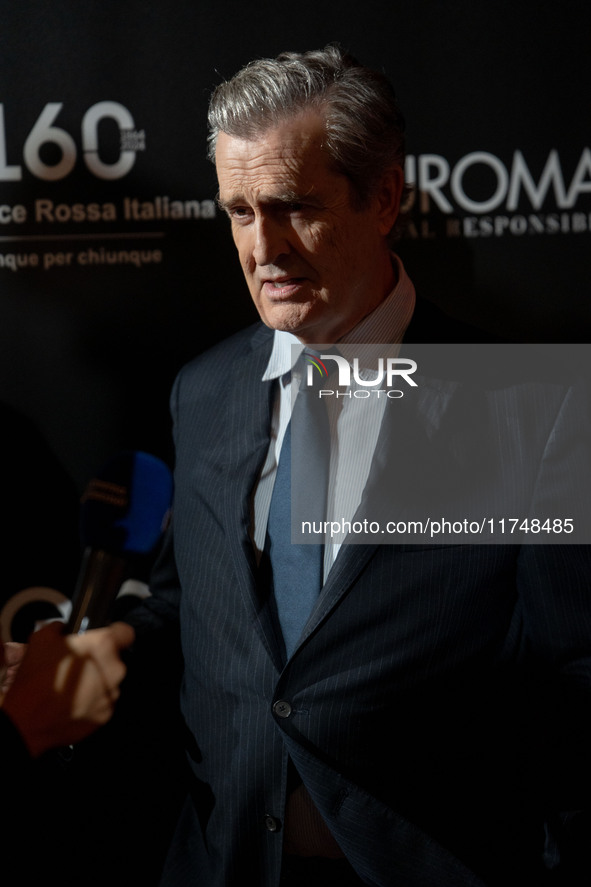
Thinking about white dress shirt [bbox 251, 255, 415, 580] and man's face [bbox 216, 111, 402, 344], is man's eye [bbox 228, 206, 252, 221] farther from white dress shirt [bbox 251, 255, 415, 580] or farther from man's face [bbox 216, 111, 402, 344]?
Answer: white dress shirt [bbox 251, 255, 415, 580]

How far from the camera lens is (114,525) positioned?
46.6 inches

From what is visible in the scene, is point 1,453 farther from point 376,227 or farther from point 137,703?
point 376,227

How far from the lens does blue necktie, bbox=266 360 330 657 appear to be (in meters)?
1.27

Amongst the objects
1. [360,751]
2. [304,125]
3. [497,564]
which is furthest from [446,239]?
[360,751]

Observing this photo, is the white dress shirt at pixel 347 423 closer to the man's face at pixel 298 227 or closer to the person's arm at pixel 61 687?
the man's face at pixel 298 227

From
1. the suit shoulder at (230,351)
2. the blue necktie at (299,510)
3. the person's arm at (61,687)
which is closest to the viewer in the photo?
the person's arm at (61,687)

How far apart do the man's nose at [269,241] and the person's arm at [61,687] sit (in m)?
0.62

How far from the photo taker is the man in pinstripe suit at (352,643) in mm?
1223

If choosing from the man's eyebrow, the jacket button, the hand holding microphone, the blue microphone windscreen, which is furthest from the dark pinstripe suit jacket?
the man's eyebrow

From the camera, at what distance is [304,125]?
1239 mm

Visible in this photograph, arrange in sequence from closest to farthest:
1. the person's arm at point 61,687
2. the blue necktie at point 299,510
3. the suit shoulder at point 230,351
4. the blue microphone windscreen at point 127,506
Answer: the person's arm at point 61,687 < the blue microphone windscreen at point 127,506 < the blue necktie at point 299,510 < the suit shoulder at point 230,351

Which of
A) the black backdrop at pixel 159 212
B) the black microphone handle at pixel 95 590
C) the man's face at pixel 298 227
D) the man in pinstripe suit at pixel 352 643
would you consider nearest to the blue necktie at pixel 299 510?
the man in pinstripe suit at pixel 352 643

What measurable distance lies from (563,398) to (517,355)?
165 mm

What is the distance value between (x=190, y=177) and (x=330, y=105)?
50 centimetres
